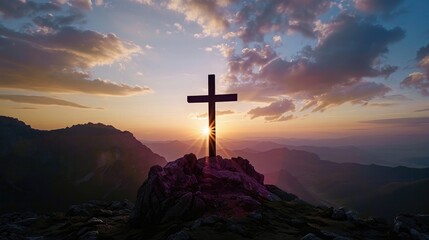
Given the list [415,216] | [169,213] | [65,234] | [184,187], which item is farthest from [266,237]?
[65,234]

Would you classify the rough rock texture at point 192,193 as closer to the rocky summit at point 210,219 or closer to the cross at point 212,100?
the rocky summit at point 210,219

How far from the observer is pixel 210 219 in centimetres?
2709

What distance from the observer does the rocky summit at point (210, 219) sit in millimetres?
26281

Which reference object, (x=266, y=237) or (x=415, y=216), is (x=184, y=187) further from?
(x=415, y=216)

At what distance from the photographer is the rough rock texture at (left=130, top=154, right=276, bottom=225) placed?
31469mm

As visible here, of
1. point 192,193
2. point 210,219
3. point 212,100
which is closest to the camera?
point 210,219

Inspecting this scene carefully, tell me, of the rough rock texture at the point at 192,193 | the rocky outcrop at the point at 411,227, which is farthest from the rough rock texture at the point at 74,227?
the rocky outcrop at the point at 411,227

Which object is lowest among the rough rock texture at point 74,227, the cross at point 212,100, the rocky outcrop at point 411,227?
the rough rock texture at point 74,227

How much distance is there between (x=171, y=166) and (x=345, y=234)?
19871 millimetres

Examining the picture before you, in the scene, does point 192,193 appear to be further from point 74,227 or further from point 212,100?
point 74,227

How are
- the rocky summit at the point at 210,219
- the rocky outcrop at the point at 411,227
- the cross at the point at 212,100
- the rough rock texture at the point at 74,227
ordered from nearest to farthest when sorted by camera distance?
the rocky outcrop at the point at 411,227, the rocky summit at the point at 210,219, the rough rock texture at the point at 74,227, the cross at the point at 212,100

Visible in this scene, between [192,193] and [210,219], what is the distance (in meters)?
6.18

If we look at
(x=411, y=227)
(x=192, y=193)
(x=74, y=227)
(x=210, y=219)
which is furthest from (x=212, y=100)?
(x=411, y=227)

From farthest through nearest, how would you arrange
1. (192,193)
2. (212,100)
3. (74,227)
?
(212,100)
(74,227)
(192,193)
